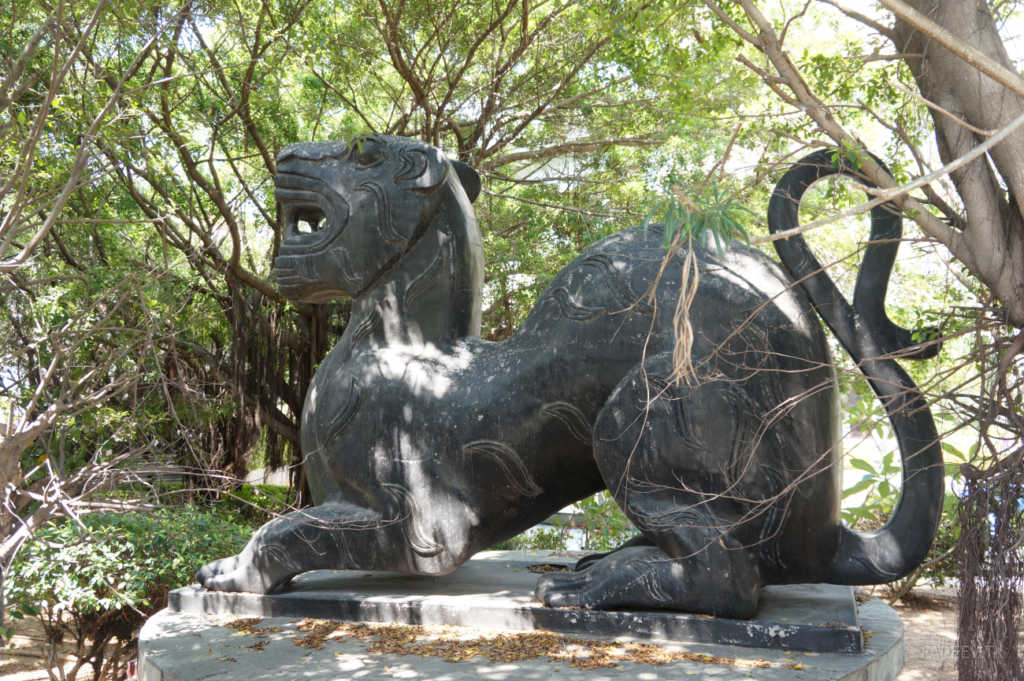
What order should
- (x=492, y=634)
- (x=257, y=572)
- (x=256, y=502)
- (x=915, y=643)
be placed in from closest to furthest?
(x=492, y=634)
(x=257, y=572)
(x=915, y=643)
(x=256, y=502)

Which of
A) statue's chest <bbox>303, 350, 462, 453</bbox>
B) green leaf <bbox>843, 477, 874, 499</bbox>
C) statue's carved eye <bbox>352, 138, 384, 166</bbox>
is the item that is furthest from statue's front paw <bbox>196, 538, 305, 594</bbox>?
green leaf <bbox>843, 477, 874, 499</bbox>

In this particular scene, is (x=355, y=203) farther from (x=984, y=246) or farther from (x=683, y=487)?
(x=984, y=246)

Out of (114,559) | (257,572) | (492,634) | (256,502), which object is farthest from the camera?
(256,502)

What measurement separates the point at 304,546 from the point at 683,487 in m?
1.86

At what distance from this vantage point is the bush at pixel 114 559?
4855 millimetres

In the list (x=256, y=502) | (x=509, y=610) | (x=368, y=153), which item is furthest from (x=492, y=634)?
(x=256, y=502)

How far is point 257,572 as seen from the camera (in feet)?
13.4

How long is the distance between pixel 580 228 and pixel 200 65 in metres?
4.60

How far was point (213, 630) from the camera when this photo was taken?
383 cm

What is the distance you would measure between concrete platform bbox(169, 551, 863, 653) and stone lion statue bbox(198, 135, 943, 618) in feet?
0.30

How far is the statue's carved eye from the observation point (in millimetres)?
4254

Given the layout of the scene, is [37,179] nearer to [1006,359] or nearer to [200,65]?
[200,65]

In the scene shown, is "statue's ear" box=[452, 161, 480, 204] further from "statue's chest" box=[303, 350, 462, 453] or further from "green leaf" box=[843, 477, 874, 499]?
"green leaf" box=[843, 477, 874, 499]

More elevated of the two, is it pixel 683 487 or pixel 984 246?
pixel 984 246
